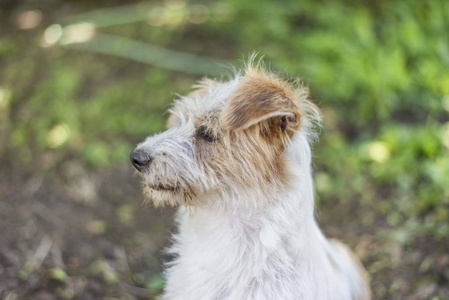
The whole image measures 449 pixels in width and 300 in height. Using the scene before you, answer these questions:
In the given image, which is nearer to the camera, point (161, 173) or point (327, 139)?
point (161, 173)

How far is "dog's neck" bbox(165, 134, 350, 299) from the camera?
3.36m

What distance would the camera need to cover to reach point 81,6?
24.7ft

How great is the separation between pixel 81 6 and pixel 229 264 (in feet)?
17.2

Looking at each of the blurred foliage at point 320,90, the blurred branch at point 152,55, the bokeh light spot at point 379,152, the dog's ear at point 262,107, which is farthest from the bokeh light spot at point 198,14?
the dog's ear at point 262,107

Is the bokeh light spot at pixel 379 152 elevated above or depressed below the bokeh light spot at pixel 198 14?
below

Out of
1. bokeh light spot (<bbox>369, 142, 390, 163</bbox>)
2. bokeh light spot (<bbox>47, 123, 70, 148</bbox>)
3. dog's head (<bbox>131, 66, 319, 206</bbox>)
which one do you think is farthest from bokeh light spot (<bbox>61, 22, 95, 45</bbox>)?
dog's head (<bbox>131, 66, 319, 206</bbox>)

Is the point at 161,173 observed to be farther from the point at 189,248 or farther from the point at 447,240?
the point at 447,240

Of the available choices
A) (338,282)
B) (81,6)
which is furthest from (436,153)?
(81,6)

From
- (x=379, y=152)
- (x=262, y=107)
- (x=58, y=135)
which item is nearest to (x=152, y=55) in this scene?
(x=58, y=135)

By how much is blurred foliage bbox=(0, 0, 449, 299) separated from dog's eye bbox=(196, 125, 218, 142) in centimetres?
181

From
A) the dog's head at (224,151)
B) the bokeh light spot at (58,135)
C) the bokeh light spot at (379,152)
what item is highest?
the bokeh light spot at (379,152)

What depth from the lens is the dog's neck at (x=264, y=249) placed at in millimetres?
3357

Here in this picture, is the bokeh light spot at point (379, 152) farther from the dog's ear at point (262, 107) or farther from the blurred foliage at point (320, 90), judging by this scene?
the dog's ear at point (262, 107)

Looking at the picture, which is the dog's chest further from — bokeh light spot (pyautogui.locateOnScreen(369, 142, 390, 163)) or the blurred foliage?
A: bokeh light spot (pyautogui.locateOnScreen(369, 142, 390, 163))
